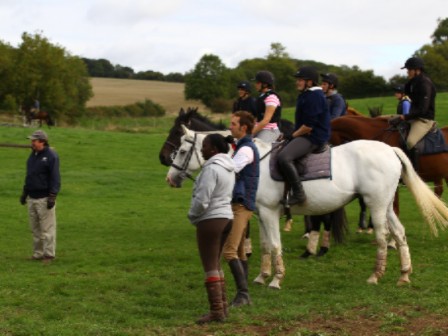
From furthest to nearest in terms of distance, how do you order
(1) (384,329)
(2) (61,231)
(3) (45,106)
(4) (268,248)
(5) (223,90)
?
(5) (223,90) → (3) (45,106) → (2) (61,231) → (4) (268,248) → (1) (384,329)

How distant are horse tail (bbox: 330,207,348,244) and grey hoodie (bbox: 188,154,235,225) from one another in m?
5.04

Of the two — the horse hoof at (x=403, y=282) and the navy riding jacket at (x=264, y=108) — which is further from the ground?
the navy riding jacket at (x=264, y=108)

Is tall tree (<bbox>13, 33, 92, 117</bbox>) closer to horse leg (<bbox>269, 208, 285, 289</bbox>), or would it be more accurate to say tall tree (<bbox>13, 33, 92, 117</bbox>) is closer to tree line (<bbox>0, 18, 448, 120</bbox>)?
tree line (<bbox>0, 18, 448, 120</bbox>)

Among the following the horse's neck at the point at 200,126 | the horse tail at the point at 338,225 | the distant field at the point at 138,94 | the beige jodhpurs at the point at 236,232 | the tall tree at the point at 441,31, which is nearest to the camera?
the beige jodhpurs at the point at 236,232

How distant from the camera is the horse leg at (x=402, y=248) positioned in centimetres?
994

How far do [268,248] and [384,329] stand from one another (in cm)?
285

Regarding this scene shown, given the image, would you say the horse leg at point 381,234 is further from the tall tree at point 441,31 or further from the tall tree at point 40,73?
the tall tree at point 441,31

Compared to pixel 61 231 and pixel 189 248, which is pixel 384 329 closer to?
pixel 189 248

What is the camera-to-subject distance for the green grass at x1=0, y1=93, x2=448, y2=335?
796 cm

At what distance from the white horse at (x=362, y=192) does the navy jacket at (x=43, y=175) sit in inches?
157

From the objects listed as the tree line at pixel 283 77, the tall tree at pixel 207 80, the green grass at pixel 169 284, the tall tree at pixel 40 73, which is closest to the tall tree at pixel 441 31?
the tree line at pixel 283 77

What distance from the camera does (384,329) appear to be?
764cm

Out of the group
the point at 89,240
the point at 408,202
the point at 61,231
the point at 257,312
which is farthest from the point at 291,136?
the point at 408,202

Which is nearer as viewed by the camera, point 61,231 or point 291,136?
point 291,136
